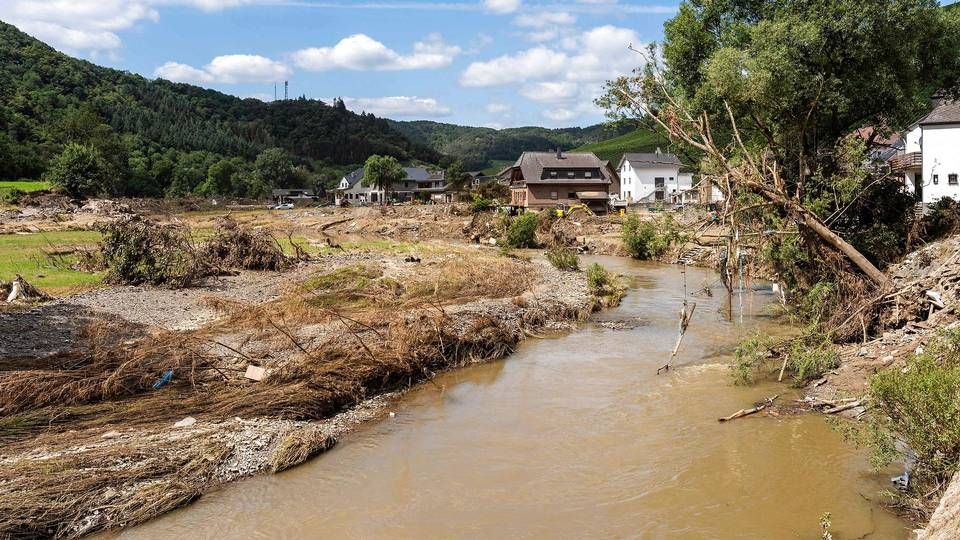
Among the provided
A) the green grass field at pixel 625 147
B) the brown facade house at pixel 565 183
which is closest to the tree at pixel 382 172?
the brown facade house at pixel 565 183

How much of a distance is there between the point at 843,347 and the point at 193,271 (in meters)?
22.3

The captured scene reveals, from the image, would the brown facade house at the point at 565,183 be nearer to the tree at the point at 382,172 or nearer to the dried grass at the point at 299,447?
the tree at the point at 382,172

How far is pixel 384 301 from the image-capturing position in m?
21.5

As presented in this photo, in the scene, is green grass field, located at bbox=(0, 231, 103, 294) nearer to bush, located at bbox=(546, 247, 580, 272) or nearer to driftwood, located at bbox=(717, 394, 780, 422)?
bush, located at bbox=(546, 247, 580, 272)

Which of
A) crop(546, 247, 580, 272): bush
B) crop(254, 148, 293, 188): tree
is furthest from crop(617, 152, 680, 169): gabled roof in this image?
crop(254, 148, 293, 188): tree

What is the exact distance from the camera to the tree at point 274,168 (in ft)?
461

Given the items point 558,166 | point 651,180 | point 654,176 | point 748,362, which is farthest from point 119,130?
point 748,362

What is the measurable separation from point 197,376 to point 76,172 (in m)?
79.6

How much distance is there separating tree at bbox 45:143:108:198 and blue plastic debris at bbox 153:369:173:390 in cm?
7777

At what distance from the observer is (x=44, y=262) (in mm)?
29453

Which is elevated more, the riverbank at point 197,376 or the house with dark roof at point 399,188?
the house with dark roof at point 399,188

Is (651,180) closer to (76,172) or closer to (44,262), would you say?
(44,262)

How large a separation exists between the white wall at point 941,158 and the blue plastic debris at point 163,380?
111ft

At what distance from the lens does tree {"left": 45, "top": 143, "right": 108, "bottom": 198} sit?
78562 millimetres
